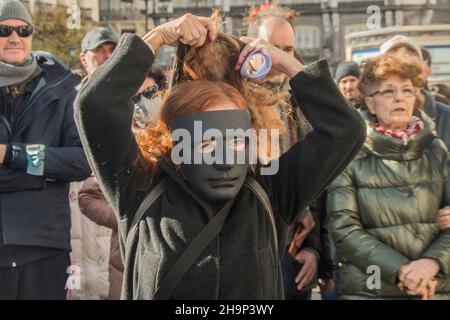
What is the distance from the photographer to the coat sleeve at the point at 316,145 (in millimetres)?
2410

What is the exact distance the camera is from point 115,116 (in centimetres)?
227

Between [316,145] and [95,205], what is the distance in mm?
2777

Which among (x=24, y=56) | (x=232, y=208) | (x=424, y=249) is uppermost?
(x=24, y=56)

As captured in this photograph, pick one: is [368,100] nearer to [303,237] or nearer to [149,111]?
[303,237]

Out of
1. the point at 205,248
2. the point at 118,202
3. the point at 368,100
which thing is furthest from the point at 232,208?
the point at 368,100

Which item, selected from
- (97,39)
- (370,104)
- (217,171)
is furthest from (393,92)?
(97,39)

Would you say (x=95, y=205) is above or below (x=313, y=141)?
below

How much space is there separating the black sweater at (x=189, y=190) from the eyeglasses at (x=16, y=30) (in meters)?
1.97

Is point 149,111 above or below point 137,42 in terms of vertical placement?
below

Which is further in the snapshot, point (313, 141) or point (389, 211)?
point (389, 211)

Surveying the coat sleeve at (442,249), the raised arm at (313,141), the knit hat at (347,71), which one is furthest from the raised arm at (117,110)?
the knit hat at (347,71)

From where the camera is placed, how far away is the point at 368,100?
4051 mm

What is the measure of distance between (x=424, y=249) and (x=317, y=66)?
1.67 metres

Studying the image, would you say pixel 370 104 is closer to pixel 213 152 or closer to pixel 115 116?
pixel 213 152
